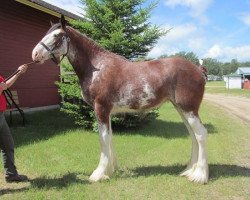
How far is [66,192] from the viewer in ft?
19.3

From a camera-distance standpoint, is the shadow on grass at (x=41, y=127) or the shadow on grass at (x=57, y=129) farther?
the shadow on grass at (x=57, y=129)

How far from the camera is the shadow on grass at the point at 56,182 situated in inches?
242

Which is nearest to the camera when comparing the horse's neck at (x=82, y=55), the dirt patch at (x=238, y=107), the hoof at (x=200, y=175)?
the hoof at (x=200, y=175)

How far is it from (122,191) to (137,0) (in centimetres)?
704

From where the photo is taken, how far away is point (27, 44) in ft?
47.2

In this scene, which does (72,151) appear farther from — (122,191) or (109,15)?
(109,15)

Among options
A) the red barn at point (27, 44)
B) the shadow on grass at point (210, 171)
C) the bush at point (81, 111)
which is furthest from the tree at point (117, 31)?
the shadow on grass at point (210, 171)

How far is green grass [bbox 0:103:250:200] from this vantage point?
594cm

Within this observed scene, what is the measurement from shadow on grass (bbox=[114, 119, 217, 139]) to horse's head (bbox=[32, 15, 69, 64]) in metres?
5.30

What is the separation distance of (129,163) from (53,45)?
2.88 metres

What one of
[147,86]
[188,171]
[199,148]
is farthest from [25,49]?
[199,148]

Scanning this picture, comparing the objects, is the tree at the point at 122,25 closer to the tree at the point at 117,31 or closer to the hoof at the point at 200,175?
the tree at the point at 117,31

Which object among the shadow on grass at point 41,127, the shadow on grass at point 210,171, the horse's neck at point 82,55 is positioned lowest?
the shadow on grass at point 210,171

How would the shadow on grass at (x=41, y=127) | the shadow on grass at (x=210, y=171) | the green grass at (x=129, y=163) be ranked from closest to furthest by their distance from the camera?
the green grass at (x=129, y=163), the shadow on grass at (x=210, y=171), the shadow on grass at (x=41, y=127)
